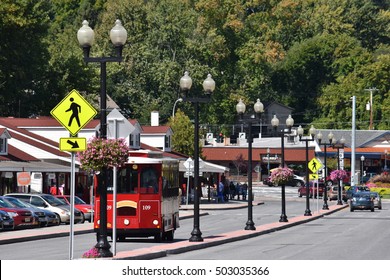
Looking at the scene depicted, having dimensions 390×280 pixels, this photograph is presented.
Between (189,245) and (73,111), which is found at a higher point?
(73,111)

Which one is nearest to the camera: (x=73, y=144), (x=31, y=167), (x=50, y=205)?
(x=73, y=144)

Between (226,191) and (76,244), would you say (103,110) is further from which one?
(226,191)

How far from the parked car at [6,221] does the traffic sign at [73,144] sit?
71.5 feet

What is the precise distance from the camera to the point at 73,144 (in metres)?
26.3

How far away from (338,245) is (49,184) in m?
41.6

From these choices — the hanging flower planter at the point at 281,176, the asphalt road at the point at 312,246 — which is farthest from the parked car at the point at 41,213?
the hanging flower planter at the point at 281,176

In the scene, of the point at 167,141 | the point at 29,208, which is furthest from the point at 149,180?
the point at 167,141

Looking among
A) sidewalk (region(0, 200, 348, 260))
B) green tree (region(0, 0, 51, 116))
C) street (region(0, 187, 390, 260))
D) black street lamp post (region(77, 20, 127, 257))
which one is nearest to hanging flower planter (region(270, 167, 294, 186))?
Result: sidewalk (region(0, 200, 348, 260))

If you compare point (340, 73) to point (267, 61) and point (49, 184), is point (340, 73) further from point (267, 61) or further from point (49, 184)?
point (49, 184)

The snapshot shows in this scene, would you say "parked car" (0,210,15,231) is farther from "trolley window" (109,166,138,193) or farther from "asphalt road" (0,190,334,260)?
"trolley window" (109,166,138,193)

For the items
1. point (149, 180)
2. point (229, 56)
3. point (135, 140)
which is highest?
point (229, 56)

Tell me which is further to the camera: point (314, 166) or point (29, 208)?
point (314, 166)

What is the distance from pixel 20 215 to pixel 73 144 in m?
24.2

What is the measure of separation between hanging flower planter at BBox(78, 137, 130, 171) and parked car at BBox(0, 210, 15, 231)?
65.3 ft
